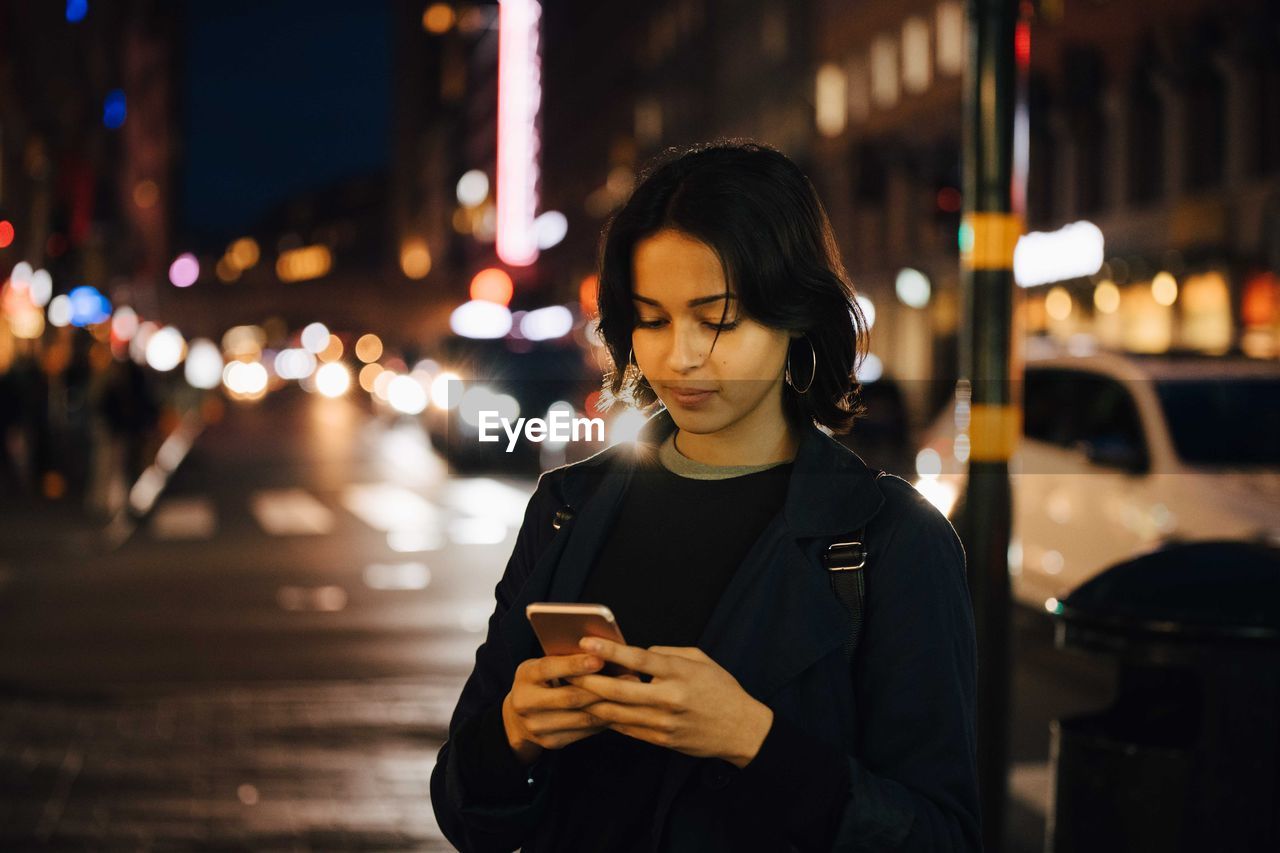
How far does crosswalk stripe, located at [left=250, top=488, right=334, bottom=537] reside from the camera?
19578 millimetres

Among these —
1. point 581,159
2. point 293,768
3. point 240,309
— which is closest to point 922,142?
point 293,768

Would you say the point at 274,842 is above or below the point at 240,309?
below

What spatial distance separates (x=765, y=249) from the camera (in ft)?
7.43

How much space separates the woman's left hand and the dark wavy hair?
1.59ft

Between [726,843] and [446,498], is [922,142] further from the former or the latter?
[726,843]

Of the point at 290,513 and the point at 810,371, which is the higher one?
the point at 810,371

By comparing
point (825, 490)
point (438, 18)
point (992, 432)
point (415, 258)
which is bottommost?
point (825, 490)

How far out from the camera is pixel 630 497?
8.01 ft

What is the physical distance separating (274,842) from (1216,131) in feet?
83.5

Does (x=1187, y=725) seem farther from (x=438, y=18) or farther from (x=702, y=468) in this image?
(x=438, y=18)

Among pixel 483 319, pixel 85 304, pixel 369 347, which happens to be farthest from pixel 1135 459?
pixel 369 347

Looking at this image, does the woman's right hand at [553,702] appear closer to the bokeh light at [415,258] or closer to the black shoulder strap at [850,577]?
the black shoulder strap at [850,577]

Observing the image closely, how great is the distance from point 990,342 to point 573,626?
4.01 meters

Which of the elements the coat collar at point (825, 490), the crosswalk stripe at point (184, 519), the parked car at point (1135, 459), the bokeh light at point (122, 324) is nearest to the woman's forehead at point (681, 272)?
the coat collar at point (825, 490)
